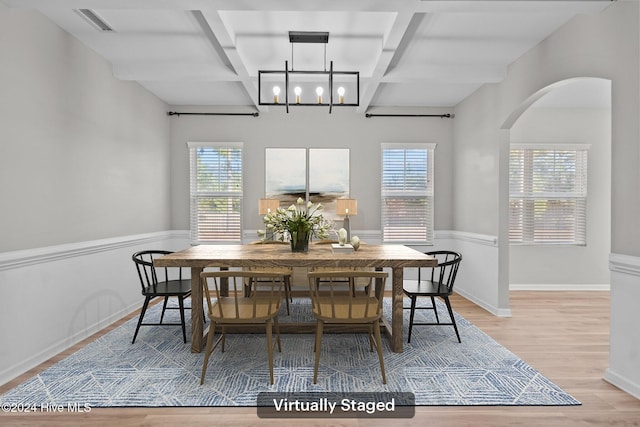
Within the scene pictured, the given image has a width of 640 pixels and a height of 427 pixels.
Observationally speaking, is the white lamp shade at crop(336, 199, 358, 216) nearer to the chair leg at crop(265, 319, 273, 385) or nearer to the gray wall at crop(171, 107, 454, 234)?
the gray wall at crop(171, 107, 454, 234)

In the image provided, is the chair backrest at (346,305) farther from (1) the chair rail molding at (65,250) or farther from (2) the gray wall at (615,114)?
(1) the chair rail molding at (65,250)

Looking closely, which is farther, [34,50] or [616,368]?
[34,50]

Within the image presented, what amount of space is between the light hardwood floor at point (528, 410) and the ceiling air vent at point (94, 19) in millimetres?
3039

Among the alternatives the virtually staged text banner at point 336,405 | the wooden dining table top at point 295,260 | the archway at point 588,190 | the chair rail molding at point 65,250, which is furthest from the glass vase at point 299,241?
the archway at point 588,190

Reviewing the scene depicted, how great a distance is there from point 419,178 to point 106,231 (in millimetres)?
4580

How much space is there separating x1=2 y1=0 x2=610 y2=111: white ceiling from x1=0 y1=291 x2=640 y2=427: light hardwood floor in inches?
113

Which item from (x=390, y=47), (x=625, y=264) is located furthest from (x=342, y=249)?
(x=625, y=264)

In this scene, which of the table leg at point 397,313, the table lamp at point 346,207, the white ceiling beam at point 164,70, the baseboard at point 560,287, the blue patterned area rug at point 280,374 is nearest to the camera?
the blue patterned area rug at point 280,374

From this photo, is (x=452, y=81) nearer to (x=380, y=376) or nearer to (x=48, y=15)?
(x=380, y=376)

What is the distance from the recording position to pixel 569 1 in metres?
2.66

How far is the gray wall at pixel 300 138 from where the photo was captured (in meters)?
5.86

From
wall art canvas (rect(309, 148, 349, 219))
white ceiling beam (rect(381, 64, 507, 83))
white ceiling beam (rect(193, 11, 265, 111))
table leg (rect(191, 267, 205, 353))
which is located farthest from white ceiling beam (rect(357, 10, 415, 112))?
table leg (rect(191, 267, 205, 353))

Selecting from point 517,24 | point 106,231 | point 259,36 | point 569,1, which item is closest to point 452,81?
point 517,24

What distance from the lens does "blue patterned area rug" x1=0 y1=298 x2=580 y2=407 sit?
2.46 metres
